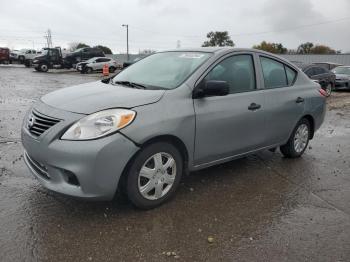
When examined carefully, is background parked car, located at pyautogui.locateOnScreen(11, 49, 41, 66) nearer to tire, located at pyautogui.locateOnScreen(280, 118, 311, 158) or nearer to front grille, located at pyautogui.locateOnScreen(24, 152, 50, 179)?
tire, located at pyautogui.locateOnScreen(280, 118, 311, 158)

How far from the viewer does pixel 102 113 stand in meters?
3.71

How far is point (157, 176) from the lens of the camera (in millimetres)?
4043

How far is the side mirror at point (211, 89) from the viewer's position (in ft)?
13.9

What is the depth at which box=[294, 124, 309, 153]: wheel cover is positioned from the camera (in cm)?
615

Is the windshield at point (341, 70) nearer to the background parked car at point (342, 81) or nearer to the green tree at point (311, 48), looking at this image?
the background parked car at point (342, 81)

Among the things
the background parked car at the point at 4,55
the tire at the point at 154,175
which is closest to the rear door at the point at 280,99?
the tire at the point at 154,175

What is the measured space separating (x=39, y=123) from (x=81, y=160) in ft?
2.30

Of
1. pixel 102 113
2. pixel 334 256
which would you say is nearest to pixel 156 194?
pixel 102 113

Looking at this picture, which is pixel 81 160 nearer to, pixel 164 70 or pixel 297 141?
pixel 164 70

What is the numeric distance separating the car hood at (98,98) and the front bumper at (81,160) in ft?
0.51

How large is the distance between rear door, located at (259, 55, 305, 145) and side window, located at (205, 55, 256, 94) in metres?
0.26

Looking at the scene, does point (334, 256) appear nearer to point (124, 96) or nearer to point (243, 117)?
point (243, 117)

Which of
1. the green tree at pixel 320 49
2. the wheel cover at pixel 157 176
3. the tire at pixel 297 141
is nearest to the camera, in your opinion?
the wheel cover at pixel 157 176

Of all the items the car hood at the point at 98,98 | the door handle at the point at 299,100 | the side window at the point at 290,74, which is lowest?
the door handle at the point at 299,100
